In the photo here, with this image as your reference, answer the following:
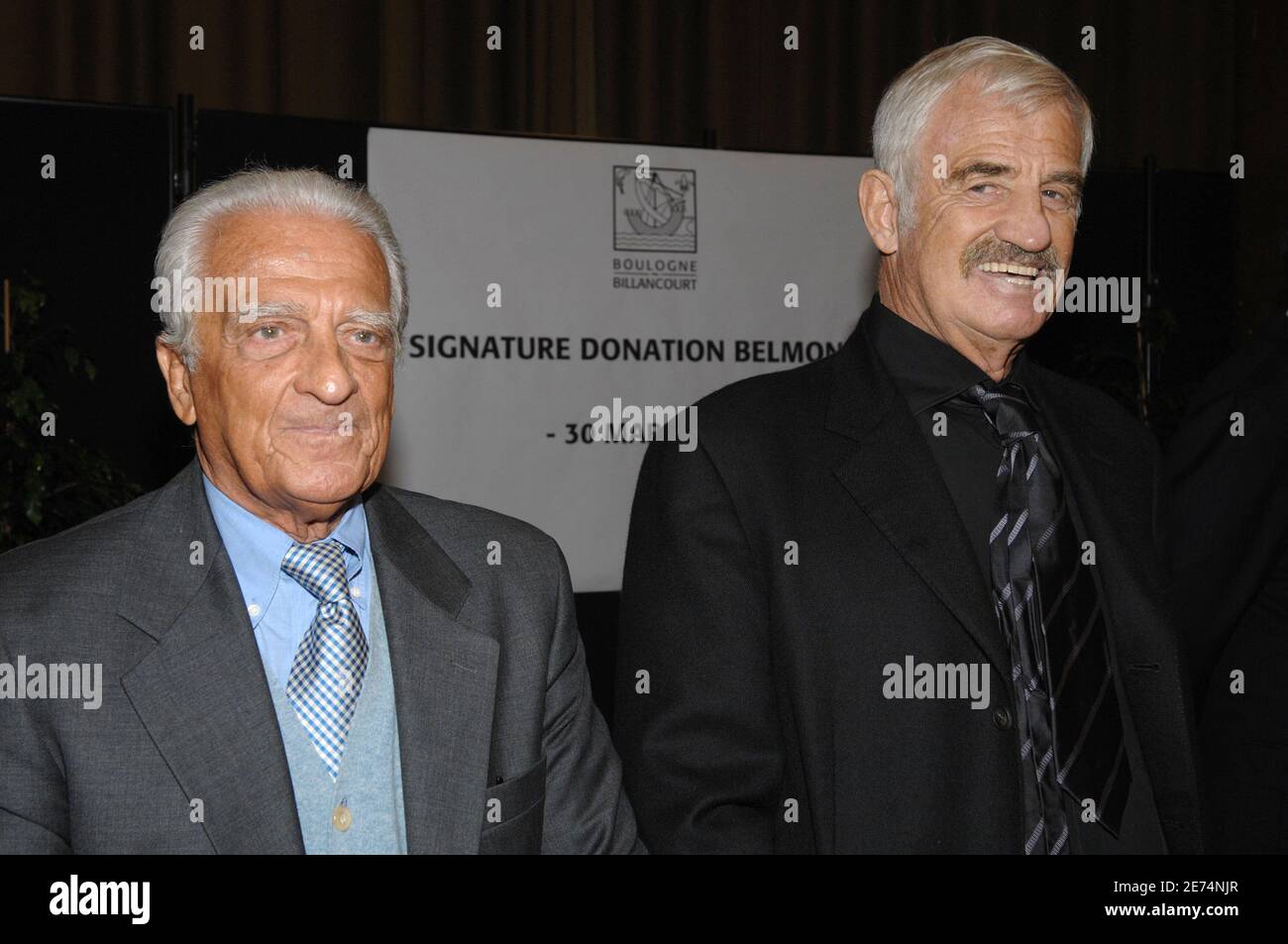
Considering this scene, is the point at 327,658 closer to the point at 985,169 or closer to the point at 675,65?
the point at 985,169

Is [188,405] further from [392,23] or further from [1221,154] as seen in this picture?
[1221,154]

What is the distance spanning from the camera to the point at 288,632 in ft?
5.21

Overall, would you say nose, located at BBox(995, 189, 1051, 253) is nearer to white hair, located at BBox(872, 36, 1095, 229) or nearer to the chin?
white hair, located at BBox(872, 36, 1095, 229)

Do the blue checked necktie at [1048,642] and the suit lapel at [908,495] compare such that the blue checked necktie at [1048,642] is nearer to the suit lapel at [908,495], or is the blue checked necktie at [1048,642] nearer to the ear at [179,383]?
the suit lapel at [908,495]

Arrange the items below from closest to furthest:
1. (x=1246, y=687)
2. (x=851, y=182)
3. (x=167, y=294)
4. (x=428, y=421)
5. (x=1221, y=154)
Result: 1. (x=167, y=294)
2. (x=1246, y=687)
3. (x=428, y=421)
4. (x=851, y=182)
5. (x=1221, y=154)

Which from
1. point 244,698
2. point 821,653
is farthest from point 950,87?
point 244,698

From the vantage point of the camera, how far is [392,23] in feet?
18.1

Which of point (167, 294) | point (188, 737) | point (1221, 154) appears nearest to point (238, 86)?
point (167, 294)

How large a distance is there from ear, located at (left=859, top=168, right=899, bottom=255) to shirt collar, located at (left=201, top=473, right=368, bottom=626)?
0.93m

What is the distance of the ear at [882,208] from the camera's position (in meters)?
1.87

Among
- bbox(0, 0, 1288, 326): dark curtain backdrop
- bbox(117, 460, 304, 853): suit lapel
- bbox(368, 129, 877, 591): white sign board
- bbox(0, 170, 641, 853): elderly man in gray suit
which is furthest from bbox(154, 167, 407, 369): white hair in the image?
bbox(0, 0, 1288, 326): dark curtain backdrop

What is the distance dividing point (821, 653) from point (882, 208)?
Result: 656 millimetres

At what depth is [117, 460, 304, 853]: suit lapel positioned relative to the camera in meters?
1.44
